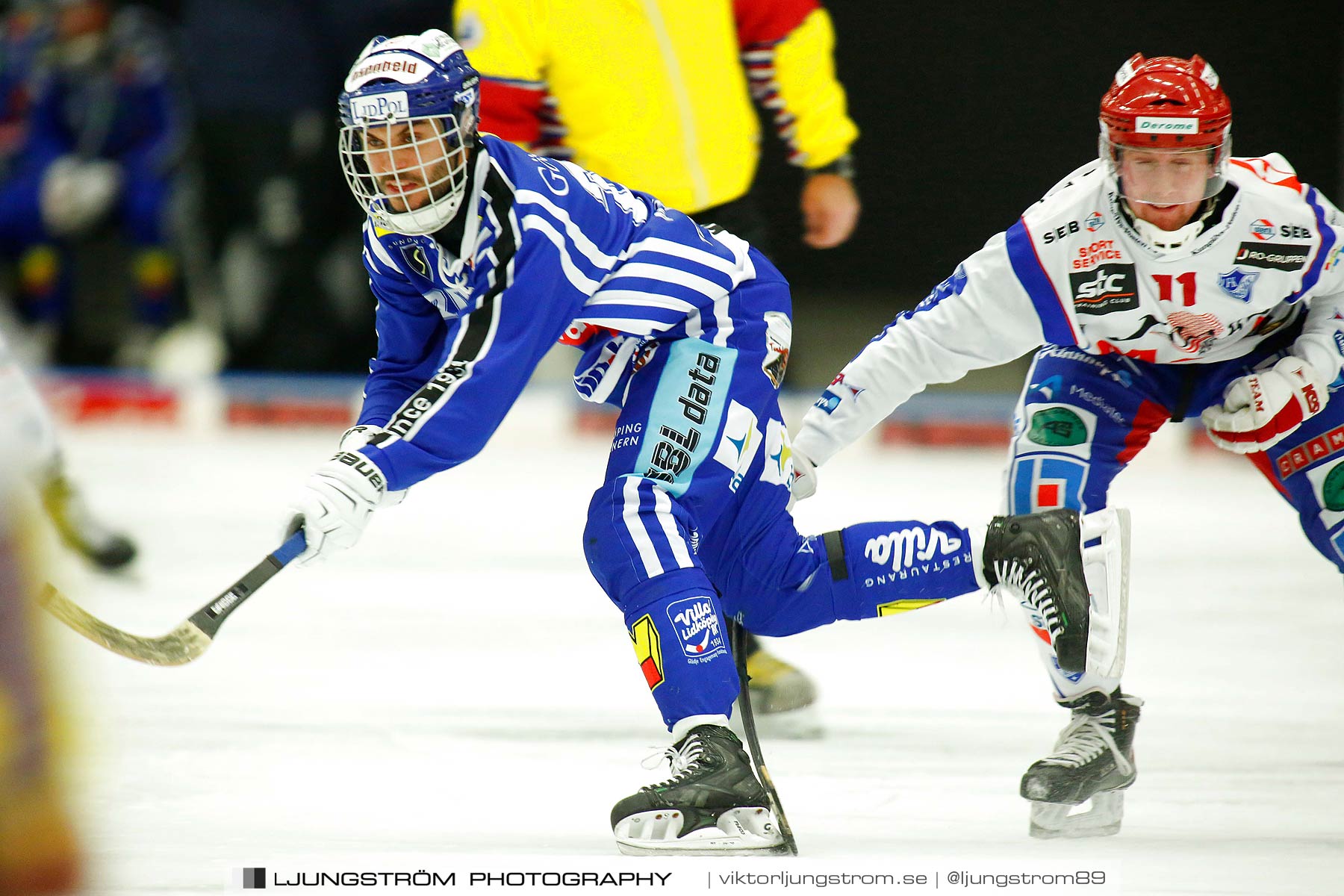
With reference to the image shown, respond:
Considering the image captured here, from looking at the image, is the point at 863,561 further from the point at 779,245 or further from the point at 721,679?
the point at 779,245

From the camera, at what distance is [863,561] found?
2.64 metres

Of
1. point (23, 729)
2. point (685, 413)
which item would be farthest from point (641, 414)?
point (23, 729)

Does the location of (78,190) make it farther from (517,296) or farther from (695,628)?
(695,628)

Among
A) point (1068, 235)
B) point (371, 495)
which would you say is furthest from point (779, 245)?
point (371, 495)

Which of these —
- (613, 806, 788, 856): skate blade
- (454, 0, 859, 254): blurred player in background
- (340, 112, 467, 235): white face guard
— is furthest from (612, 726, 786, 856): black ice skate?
(454, 0, 859, 254): blurred player in background

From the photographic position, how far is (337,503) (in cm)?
234

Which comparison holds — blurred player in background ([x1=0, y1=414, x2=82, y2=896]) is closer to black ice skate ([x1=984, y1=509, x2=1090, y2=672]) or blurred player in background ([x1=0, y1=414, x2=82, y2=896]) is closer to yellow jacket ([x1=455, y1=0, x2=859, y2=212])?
black ice skate ([x1=984, y1=509, x2=1090, y2=672])

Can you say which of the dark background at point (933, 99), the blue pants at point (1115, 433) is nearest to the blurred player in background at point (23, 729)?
the blue pants at point (1115, 433)

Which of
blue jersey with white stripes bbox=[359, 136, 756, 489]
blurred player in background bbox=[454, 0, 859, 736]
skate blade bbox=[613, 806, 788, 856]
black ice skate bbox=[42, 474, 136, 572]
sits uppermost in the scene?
→ blurred player in background bbox=[454, 0, 859, 736]

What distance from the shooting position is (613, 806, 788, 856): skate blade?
2.38 metres

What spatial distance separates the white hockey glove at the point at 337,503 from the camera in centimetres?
234

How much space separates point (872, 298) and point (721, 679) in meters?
5.83

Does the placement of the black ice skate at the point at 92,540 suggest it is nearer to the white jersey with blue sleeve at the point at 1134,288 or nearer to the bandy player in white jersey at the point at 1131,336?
the bandy player in white jersey at the point at 1131,336

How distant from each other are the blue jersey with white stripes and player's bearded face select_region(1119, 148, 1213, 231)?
68 cm
